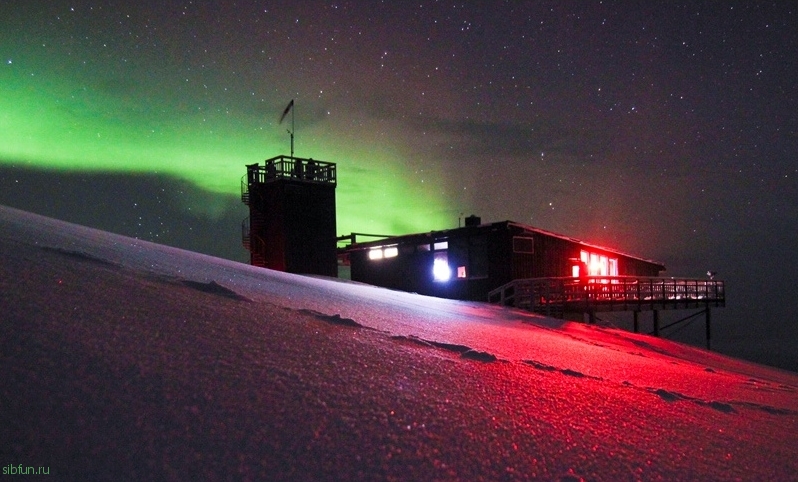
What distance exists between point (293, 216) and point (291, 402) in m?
23.1

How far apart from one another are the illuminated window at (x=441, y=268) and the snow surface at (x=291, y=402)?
21766 mm

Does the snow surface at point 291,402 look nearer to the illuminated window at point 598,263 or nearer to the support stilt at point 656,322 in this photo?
the support stilt at point 656,322

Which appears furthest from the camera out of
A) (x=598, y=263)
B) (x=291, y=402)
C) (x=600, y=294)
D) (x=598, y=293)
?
(x=598, y=263)

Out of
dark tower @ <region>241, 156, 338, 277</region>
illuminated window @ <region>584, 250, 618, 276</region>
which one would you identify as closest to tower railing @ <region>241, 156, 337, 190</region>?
dark tower @ <region>241, 156, 338, 277</region>

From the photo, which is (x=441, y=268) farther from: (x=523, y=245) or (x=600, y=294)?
(x=600, y=294)

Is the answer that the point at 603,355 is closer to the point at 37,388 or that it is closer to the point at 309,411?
the point at 309,411

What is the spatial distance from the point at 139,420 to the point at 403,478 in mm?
1228

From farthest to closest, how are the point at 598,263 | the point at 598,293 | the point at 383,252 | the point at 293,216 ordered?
the point at 598,263
the point at 383,252
the point at 293,216
the point at 598,293

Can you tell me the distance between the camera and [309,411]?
288 cm

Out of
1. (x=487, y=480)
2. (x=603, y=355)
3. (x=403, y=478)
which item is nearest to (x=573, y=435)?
(x=487, y=480)

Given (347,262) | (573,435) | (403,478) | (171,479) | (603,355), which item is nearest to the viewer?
(171,479)

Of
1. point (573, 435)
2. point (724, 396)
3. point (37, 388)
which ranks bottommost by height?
point (724, 396)

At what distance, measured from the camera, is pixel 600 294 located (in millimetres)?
22734

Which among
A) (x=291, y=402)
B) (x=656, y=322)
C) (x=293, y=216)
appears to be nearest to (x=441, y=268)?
(x=293, y=216)
